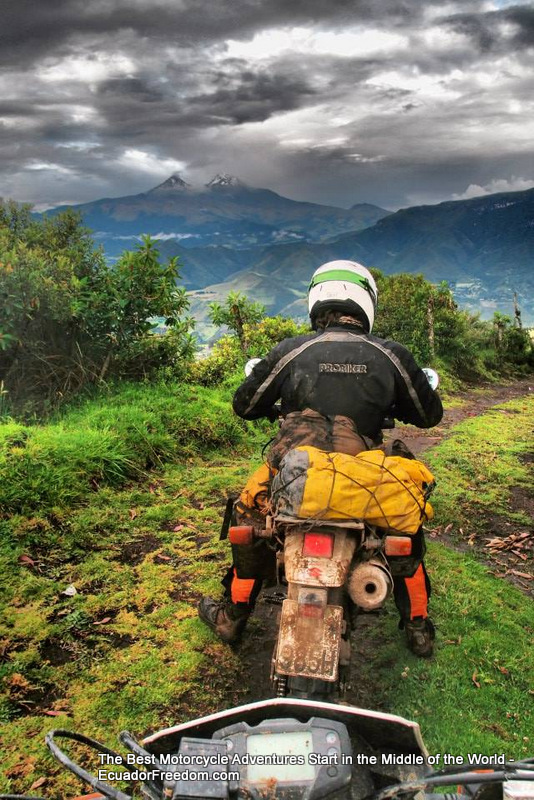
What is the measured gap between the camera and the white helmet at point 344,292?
154 inches

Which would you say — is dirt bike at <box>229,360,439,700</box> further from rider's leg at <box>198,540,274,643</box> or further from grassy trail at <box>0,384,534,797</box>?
grassy trail at <box>0,384,534,797</box>

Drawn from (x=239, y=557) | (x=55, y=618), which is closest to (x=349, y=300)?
(x=239, y=557)

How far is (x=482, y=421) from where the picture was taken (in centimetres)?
1257

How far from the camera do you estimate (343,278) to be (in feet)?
13.3

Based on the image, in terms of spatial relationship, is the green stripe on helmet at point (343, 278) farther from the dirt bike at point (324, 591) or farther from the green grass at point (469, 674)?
the green grass at point (469, 674)

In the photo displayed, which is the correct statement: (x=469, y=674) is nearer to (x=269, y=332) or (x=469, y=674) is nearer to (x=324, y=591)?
(x=324, y=591)

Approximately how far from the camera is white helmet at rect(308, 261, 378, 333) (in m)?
3.92

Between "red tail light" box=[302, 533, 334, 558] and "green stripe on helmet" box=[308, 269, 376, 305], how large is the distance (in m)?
2.10

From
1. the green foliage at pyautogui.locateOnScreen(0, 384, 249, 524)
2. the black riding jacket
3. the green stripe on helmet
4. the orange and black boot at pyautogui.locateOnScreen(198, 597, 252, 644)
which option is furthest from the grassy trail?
the green stripe on helmet

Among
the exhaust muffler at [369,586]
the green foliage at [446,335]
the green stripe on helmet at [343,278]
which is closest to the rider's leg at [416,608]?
the exhaust muffler at [369,586]

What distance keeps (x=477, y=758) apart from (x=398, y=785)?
1.58 meters

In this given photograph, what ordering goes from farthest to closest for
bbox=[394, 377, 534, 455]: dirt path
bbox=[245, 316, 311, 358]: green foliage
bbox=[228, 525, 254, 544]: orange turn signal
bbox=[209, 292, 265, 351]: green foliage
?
bbox=[245, 316, 311, 358]: green foliage → bbox=[209, 292, 265, 351]: green foliage → bbox=[394, 377, 534, 455]: dirt path → bbox=[228, 525, 254, 544]: orange turn signal

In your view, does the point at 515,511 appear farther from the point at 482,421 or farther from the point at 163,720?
the point at 482,421

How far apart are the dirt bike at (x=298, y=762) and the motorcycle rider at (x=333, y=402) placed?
1.41 metres
